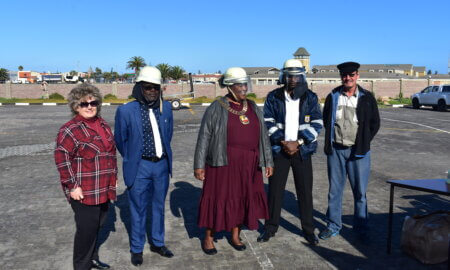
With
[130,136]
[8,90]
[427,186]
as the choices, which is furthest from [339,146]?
[8,90]

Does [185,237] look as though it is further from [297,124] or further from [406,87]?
[406,87]

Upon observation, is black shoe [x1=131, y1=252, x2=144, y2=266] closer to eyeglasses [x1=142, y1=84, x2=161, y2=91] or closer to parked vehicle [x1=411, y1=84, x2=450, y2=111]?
eyeglasses [x1=142, y1=84, x2=161, y2=91]

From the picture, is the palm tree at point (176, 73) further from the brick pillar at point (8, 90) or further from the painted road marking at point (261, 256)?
the painted road marking at point (261, 256)

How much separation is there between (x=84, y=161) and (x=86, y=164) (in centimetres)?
3

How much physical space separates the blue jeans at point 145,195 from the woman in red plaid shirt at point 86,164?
15.6 inches

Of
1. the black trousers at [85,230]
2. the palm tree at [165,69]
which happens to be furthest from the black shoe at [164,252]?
the palm tree at [165,69]

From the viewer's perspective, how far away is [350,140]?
4461 mm

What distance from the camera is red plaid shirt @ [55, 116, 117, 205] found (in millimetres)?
3246

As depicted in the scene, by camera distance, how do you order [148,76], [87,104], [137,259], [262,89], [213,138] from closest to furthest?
[87,104], [148,76], [137,259], [213,138], [262,89]

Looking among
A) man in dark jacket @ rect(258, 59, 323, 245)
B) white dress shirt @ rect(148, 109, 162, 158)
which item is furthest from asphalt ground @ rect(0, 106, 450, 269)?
white dress shirt @ rect(148, 109, 162, 158)

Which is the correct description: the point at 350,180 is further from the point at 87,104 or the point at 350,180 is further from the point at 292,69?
the point at 87,104

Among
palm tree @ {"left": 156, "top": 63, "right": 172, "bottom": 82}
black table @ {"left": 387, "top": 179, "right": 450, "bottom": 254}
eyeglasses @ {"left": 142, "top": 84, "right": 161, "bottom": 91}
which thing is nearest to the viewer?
black table @ {"left": 387, "top": 179, "right": 450, "bottom": 254}

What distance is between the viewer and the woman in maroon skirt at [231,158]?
409 centimetres

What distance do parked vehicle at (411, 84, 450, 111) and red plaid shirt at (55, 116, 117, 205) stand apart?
2572 cm
